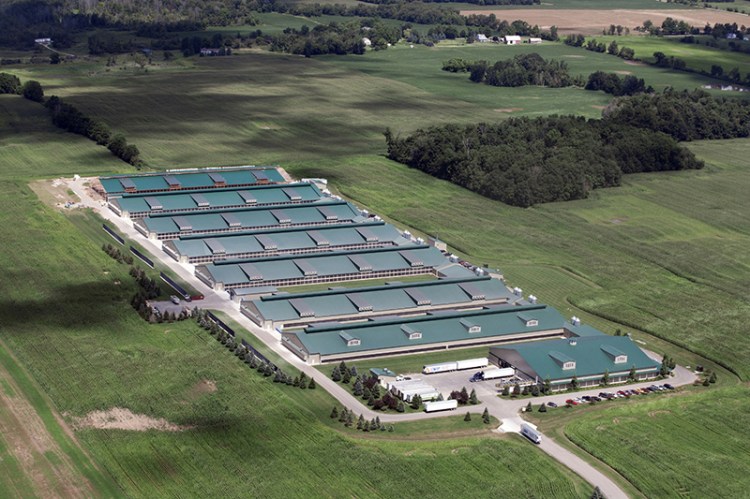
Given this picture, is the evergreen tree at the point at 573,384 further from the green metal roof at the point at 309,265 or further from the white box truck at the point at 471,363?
the green metal roof at the point at 309,265

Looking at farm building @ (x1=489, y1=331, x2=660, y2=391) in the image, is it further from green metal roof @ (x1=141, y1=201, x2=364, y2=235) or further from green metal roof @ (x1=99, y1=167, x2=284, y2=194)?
green metal roof @ (x1=99, y1=167, x2=284, y2=194)

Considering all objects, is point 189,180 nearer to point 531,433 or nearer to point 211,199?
point 211,199

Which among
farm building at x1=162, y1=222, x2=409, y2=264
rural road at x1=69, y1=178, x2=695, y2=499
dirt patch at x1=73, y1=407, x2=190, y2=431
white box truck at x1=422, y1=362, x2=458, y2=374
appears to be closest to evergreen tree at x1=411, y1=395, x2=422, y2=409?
rural road at x1=69, y1=178, x2=695, y2=499

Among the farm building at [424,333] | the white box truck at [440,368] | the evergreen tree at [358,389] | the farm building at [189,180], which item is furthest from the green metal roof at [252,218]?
the evergreen tree at [358,389]

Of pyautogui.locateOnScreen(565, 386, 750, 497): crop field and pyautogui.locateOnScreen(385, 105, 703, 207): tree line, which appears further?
pyautogui.locateOnScreen(385, 105, 703, 207): tree line

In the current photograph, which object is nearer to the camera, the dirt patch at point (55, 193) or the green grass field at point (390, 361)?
the green grass field at point (390, 361)

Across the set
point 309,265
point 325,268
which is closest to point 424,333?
point 325,268

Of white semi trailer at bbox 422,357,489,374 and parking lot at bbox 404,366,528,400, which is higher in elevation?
white semi trailer at bbox 422,357,489,374
